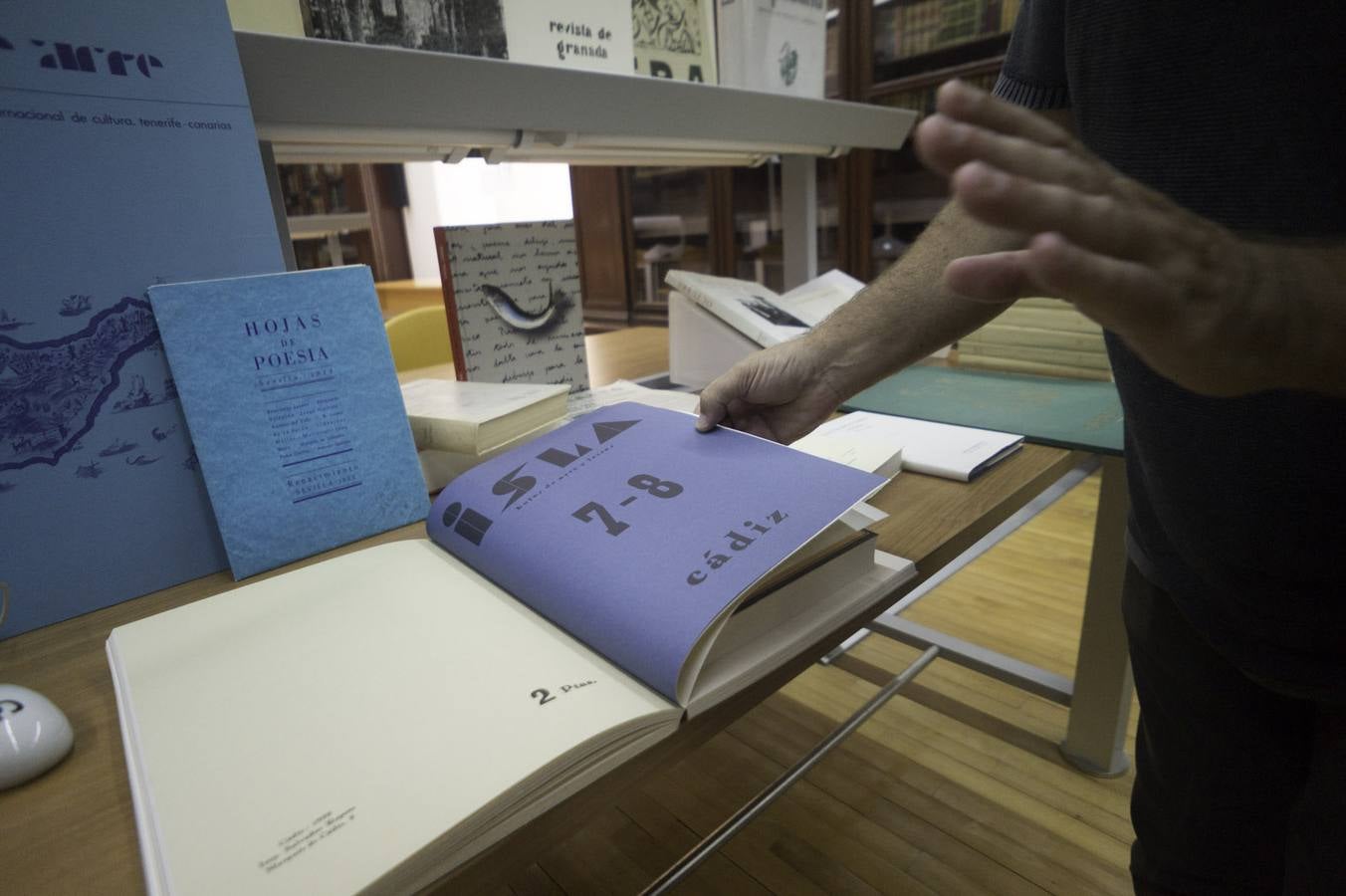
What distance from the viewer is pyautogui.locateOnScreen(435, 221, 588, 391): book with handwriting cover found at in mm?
945

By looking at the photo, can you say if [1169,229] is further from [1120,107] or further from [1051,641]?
[1051,641]

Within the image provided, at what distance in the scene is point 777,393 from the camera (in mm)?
707

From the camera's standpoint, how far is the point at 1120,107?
0.59m

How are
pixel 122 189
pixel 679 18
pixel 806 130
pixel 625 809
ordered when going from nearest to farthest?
pixel 122 189
pixel 679 18
pixel 806 130
pixel 625 809

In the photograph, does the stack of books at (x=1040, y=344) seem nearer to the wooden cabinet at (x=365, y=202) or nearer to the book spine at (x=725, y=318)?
the book spine at (x=725, y=318)

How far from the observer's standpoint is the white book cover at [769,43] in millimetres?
1240

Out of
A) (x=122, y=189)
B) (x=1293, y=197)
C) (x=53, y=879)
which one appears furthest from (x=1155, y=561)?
(x=122, y=189)

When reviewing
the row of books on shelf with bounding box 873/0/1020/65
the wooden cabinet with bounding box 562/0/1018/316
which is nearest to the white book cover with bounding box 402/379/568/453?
the wooden cabinet with bounding box 562/0/1018/316

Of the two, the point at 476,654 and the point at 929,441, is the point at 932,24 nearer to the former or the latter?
the point at 929,441

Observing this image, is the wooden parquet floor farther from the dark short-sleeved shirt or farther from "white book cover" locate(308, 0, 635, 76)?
"white book cover" locate(308, 0, 635, 76)

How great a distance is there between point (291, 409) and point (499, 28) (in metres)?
0.55

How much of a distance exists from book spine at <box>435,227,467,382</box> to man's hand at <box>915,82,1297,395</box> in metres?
0.75

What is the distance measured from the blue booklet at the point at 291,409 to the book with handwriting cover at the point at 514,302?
0.27 meters

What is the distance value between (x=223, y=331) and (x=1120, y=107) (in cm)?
78
